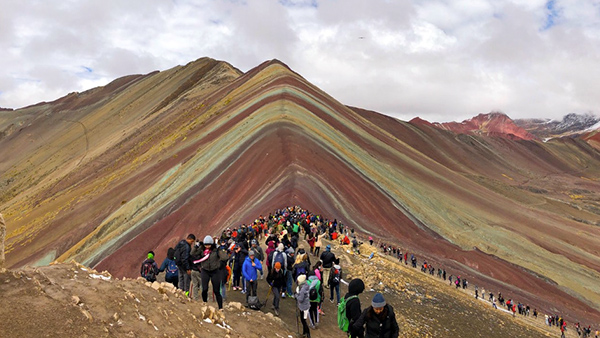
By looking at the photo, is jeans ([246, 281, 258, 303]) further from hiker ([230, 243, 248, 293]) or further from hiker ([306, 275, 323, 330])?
hiker ([306, 275, 323, 330])

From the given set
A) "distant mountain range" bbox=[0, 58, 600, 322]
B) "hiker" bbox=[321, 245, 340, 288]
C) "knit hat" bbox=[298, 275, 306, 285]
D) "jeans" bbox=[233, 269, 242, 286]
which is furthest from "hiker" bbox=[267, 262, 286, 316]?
"distant mountain range" bbox=[0, 58, 600, 322]

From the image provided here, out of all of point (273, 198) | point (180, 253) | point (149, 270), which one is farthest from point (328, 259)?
point (273, 198)

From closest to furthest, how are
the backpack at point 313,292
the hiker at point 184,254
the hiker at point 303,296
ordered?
the hiker at point 303,296, the backpack at point 313,292, the hiker at point 184,254

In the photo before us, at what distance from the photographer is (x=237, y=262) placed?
12.8m

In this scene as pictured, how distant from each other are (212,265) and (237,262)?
2.04m

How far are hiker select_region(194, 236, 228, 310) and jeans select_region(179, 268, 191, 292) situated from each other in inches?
27.4

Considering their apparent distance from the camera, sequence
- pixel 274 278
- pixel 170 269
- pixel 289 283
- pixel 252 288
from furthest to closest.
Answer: pixel 289 283 → pixel 252 288 → pixel 274 278 → pixel 170 269

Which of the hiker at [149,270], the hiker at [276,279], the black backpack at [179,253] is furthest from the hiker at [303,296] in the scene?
the hiker at [149,270]

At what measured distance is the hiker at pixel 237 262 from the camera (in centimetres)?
1274

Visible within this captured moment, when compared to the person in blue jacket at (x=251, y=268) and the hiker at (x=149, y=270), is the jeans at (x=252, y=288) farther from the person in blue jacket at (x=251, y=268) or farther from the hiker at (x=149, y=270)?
the hiker at (x=149, y=270)

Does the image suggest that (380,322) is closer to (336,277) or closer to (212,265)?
(212,265)

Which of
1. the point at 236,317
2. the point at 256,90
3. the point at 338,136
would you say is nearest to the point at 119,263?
the point at 236,317

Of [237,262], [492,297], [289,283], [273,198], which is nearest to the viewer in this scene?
[237,262]

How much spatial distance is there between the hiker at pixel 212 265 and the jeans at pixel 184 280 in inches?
27.4
